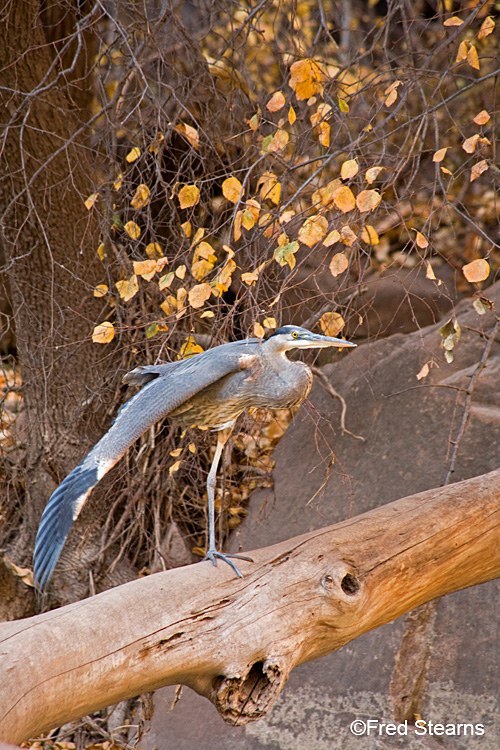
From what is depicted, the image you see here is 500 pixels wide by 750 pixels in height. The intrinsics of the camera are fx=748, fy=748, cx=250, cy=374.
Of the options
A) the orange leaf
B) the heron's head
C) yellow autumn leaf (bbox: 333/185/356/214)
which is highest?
yellow autumn leaf (bbox: 333/185/356/214)

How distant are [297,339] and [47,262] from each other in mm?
1750

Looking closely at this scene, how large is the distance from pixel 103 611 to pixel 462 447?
221 centimetres

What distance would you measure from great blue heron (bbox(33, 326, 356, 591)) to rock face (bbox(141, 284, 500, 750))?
379 mm

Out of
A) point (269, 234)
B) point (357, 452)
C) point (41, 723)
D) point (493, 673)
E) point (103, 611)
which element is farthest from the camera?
point (357, 452)

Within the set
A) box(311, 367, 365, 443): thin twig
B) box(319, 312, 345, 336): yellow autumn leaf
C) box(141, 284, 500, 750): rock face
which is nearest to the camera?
box(319, 312, 345, 336): yellow autumn leaf

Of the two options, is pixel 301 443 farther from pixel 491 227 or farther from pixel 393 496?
pixel 491 227

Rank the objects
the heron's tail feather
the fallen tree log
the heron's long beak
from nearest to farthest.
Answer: the fallen tree log < the heron's tail feather < the heron's long beak

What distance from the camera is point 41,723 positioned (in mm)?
2020

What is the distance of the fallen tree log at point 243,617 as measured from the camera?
6.69 feet

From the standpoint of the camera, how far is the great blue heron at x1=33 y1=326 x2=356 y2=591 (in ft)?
7.39

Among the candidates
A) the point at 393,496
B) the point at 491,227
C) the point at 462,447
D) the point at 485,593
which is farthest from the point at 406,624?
the point at 491,227

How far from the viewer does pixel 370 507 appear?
3.79 metres

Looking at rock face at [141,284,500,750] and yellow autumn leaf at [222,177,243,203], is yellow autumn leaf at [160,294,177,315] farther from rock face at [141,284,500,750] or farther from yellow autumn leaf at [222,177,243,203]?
rock face at [141,284,500,750]

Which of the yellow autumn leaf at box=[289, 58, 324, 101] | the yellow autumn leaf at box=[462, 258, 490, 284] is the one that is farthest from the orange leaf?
the yellow autumn leaf at box=[289, 58, 324, 101]
